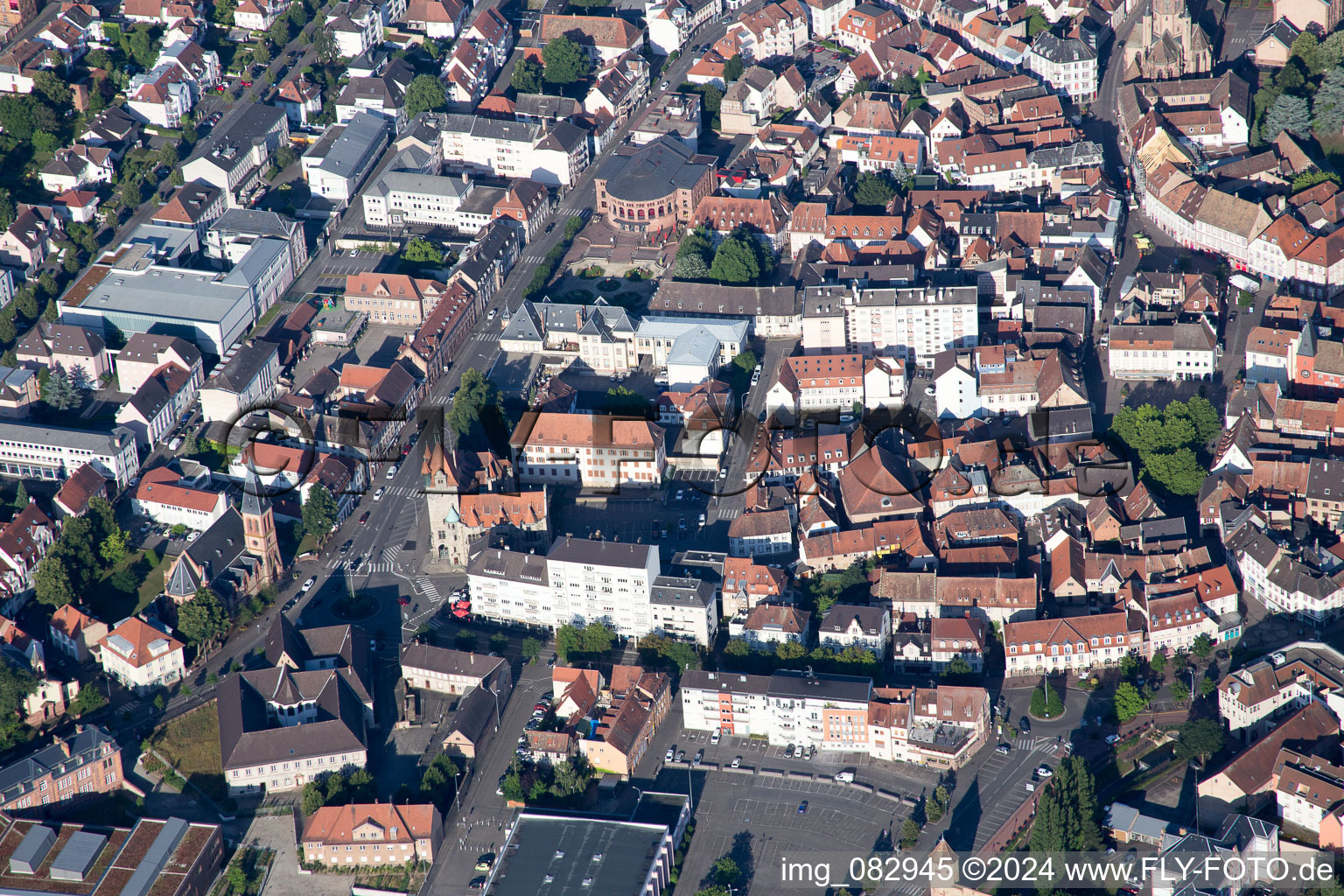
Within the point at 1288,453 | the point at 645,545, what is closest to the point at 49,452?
the point at 645,545

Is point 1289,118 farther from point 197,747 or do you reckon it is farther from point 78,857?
point 78,857

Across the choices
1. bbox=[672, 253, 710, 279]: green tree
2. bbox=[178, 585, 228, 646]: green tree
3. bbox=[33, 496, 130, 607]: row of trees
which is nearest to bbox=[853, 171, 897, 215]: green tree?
bbox=[672, 253, 710, 279]: green tree

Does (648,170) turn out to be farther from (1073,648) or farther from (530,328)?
(1073,648)

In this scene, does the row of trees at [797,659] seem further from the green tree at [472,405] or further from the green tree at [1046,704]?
the green tree at [472,405]

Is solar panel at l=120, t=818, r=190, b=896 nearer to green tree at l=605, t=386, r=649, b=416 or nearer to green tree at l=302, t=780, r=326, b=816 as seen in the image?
green tree at l=302, t=780, r=326, b=816

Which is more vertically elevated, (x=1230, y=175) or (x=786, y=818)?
(x=1230, y=175)

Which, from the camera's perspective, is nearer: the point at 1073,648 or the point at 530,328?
the point at 1073,648

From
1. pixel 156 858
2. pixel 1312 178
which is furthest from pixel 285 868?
pixel 1312 178
